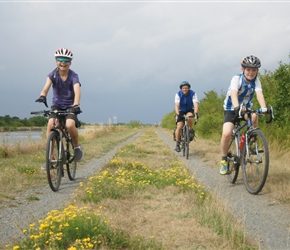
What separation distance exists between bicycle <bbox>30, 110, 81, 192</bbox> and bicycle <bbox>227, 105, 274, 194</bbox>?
10.2 feet

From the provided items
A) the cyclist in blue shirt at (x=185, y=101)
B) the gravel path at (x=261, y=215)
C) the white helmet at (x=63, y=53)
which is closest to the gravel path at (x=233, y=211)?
the gravel path at (x=261, y=215)

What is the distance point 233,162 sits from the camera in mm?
6449

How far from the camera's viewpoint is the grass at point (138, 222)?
9.65 ft

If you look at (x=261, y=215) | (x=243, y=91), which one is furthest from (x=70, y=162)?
(x=261, y=215)

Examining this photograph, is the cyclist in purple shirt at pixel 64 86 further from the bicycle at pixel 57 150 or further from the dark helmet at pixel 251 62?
the dark helmet at pixel 251 62

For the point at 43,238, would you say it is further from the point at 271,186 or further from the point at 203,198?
the point at 271,186

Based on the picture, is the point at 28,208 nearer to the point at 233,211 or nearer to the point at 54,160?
the point at 54,160

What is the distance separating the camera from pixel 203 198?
4855 millimetres

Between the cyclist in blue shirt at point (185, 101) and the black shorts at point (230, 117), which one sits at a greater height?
the cyclist in blue shirt at point (185, 101)

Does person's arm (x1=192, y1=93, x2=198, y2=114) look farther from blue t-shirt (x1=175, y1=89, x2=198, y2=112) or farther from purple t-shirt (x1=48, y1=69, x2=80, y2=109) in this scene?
purple t-shirt (x1=48, y1=69, x2=80, y2=109)

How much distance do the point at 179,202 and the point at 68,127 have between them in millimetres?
2692

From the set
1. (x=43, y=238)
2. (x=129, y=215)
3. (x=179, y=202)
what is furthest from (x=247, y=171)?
(x=43, y=238)

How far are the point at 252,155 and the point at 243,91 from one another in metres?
1.28

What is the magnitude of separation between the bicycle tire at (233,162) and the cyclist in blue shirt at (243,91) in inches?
4.9
